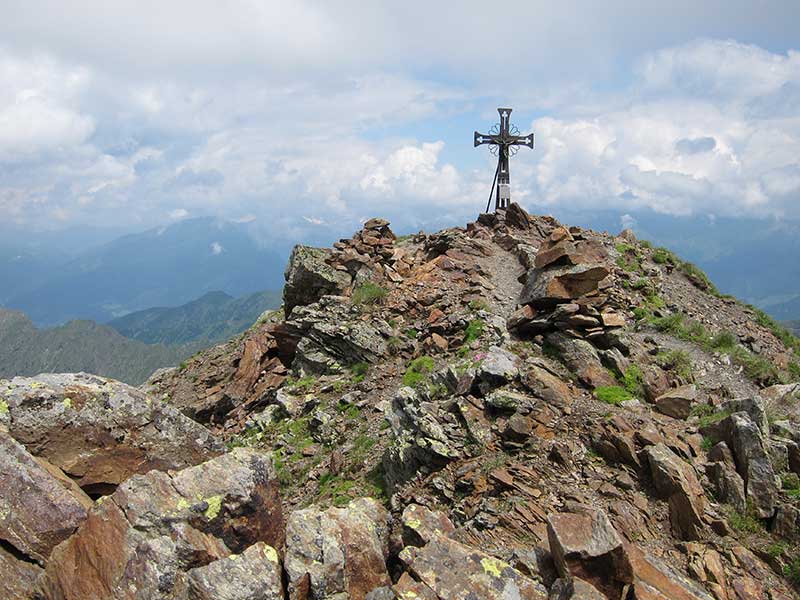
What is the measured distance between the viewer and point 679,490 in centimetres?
1158

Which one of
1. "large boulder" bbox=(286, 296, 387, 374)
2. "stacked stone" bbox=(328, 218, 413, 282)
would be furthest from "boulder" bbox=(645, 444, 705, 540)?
"stacked stone" bbox=(328, 218, 413, 282)

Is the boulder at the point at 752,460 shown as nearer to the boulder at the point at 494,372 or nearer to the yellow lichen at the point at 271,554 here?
the boulder at the point at 494,372

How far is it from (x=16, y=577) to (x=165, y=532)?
8.15 feet

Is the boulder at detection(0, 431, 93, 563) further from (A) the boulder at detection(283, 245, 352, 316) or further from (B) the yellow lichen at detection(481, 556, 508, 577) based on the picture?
(A) the boulder at detection(283, 245, 352, 316)

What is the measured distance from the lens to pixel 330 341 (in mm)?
25953

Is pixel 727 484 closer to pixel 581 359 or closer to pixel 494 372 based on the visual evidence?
pixel 581 359

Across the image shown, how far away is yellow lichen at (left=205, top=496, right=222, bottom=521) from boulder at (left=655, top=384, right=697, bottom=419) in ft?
43.0

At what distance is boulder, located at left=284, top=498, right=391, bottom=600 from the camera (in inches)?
333

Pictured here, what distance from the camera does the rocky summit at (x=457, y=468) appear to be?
8.32 metres

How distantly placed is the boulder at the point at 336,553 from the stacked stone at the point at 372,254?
2051 cm

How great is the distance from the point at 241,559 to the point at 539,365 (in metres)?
11.5

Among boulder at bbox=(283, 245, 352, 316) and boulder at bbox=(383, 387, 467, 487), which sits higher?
boulder at bbox=(283, 245, 352, 316)

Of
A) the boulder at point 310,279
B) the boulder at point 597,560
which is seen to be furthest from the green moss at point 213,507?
the boulder at point 310,279

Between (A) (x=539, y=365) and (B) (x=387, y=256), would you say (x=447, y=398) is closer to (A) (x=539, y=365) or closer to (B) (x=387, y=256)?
(A) (x=539, y=365)
